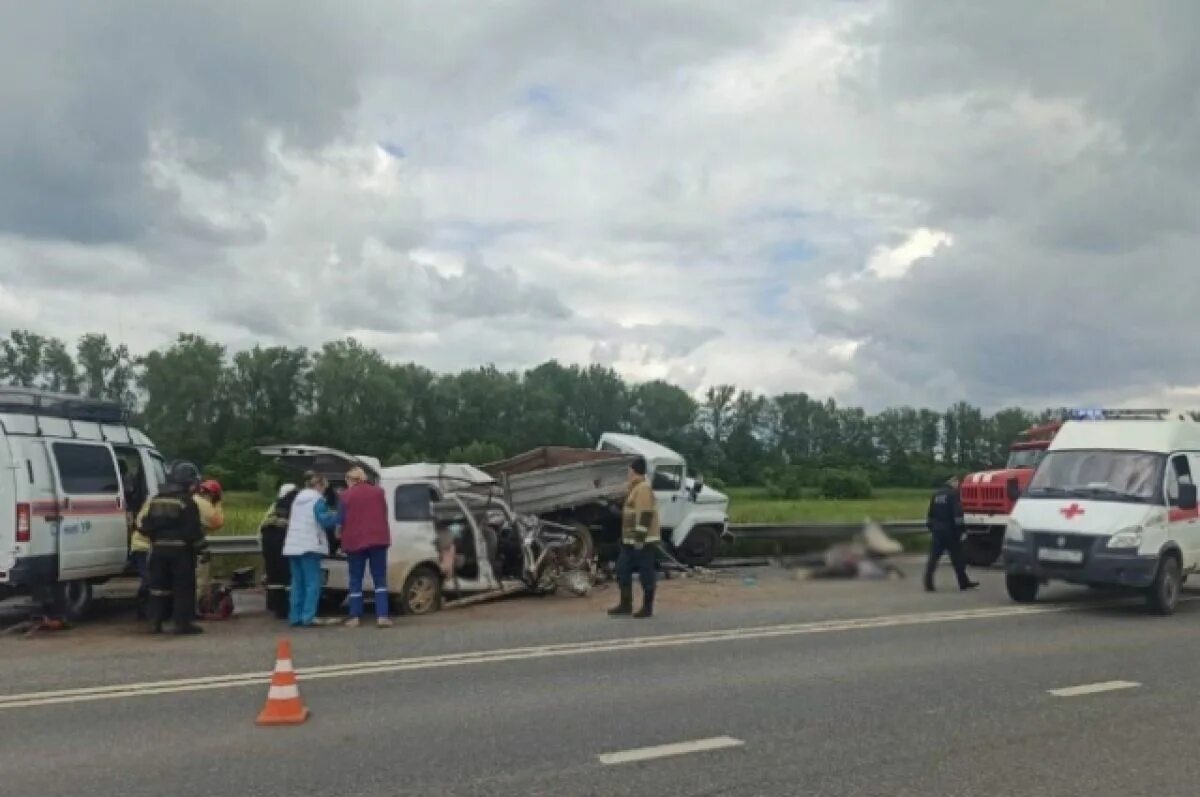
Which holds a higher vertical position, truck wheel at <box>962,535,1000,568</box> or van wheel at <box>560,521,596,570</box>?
van wheel at <box>560,521,596,570</box>

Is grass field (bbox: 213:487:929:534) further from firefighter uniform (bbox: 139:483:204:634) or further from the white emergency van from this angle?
firefighter uniform (bbox: 139:483:204:634)

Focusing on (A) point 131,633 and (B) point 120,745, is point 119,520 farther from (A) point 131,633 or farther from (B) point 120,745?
(B) point 120,745

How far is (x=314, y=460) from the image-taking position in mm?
12984

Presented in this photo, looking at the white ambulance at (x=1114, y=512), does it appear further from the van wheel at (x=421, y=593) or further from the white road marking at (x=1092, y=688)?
the van wheel at (x=421, y=593)

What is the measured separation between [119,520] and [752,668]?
745 cm

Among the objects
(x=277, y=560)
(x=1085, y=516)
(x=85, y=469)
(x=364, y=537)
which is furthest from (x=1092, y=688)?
(x=85, y=469)

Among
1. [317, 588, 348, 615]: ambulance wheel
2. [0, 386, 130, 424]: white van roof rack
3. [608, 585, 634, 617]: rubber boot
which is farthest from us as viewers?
[317, 588, 348, 615]: ambulance wheel

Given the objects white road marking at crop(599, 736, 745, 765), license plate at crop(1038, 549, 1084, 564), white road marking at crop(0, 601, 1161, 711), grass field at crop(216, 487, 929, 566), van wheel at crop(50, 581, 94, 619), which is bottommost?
white road marking at crop(599, 736, 745, 765)

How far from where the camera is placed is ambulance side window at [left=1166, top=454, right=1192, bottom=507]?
13.6m

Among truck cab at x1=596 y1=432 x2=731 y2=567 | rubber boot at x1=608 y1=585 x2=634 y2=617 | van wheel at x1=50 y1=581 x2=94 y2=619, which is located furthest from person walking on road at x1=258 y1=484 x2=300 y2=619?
truck cab at x1=596 y1=432 x2=731 y2=567

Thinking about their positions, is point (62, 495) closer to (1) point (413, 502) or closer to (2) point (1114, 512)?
(1) point (413, 502)

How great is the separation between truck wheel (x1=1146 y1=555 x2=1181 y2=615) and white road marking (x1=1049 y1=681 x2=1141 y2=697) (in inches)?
187

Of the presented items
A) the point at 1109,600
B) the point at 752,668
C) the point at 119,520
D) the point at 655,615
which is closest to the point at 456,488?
the point at 655,615

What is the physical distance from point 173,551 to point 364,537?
6.20ft
